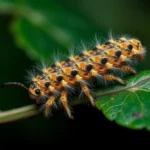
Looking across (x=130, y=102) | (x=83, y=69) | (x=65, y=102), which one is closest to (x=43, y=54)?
(x=83, y=69)

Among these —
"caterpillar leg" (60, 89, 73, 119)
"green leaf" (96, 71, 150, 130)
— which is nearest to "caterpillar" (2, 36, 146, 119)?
"caterpillar leg" (60, 89, 73, 119)

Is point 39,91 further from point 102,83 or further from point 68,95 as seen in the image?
point 102,83

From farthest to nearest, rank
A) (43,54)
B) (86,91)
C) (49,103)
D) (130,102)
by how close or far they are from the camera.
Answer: (43,54)
(49,103)
(86,91)
(130,102)

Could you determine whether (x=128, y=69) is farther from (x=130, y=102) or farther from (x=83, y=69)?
(x=130, y=102)

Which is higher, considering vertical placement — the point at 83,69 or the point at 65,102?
the point at 83,69

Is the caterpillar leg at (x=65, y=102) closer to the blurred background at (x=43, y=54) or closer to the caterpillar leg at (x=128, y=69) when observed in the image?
the caterpillar leg at (x=128, y=69)

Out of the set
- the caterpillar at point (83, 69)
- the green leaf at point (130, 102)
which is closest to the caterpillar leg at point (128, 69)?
the caterpillar at point (83, 69)
